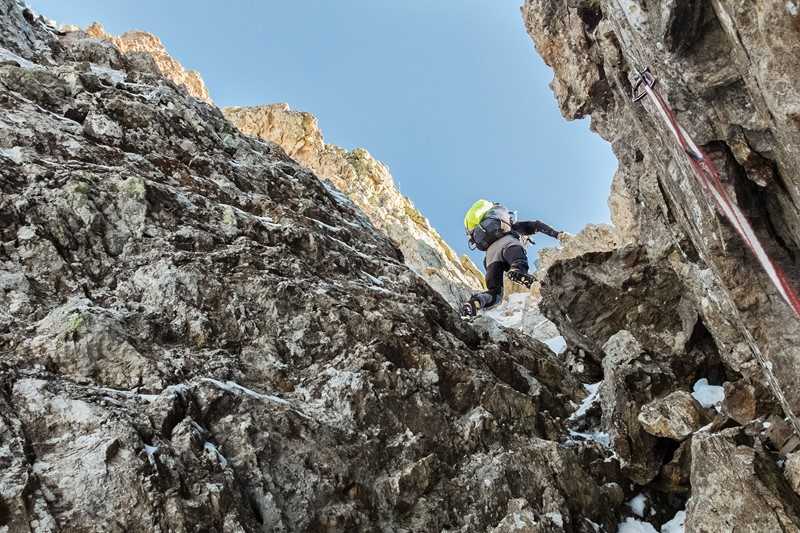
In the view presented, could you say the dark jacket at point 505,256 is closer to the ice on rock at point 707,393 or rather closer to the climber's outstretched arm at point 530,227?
the climber's outstretched arm at point 530,227

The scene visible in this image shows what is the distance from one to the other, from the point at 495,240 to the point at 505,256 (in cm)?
68

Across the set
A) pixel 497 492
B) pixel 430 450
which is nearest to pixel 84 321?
pixel 430 450

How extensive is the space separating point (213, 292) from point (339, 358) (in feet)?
8.27

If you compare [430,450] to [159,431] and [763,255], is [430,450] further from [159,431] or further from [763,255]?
[763,255]

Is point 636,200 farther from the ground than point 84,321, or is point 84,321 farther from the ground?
point 84,321

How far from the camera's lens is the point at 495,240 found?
54.1ft

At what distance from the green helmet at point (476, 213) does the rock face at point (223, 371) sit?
11.6ft

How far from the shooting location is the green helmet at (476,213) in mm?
16859

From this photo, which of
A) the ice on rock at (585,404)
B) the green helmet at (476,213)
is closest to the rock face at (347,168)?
the green helmet at (476,213)

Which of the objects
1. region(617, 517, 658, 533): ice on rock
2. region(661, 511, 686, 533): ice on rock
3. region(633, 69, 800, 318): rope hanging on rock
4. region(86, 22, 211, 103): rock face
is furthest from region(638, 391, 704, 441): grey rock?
region(86, 22, 211, 103): rock face

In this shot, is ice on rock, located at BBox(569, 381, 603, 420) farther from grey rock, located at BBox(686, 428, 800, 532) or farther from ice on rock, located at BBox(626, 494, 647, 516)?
grey rock, located at BBox(686, 428, 800, 532)

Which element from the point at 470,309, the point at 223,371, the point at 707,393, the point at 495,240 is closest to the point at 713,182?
the point at 707,393

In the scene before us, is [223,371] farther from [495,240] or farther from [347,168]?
[347,168]

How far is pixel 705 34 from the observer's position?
7.74 metres
